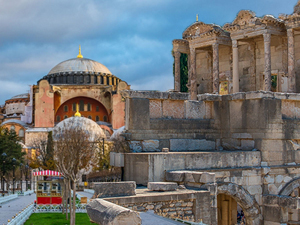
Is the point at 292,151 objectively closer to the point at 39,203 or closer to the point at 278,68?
the point at 278,68

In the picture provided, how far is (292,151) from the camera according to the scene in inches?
485

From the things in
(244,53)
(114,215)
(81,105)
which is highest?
(81,105)

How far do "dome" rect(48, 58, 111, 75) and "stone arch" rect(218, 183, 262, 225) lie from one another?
53662 millimetres

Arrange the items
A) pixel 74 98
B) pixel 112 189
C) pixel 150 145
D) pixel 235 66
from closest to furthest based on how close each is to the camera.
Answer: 1. pixel 112 189
2. pixel 150 145
3. pixel 235 66
4. pixel 74 98

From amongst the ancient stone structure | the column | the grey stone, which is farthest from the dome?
the grey stone

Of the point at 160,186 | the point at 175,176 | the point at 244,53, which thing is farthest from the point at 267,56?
the point at 160,186

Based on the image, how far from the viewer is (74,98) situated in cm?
6062

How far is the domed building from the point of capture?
55.2 meters

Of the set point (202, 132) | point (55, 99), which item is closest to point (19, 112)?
point (55, 99)

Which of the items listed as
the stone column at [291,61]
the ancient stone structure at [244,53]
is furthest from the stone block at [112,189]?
the stone column at [291,61]

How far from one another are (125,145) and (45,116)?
150ft

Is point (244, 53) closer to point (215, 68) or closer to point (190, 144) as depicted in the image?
point (215, 68)

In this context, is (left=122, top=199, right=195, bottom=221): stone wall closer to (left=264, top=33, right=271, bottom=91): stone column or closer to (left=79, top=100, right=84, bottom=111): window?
(left=264, top=33, right=271, bottom=91): stone column

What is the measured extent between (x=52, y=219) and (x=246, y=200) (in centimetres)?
965
